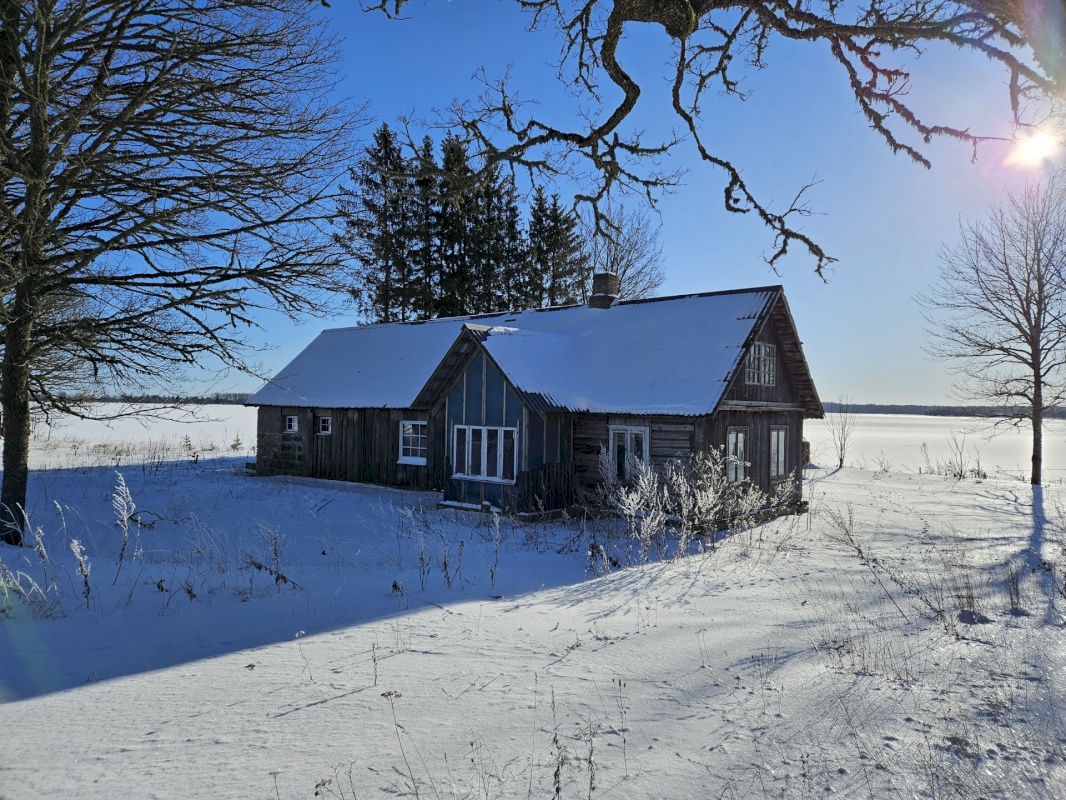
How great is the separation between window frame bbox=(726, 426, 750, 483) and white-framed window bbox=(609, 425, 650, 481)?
185 cm

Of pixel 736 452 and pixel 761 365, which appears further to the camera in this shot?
pixel 761 365

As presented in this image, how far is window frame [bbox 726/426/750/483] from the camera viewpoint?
15055 mm

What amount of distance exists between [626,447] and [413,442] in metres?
7.08

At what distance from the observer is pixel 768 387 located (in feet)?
55.1

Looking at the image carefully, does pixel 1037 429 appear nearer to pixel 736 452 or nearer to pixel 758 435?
pixel 758 435

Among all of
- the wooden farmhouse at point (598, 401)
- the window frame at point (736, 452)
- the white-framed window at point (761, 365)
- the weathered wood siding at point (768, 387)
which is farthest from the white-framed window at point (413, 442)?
the white-framed window at point (761, 365)

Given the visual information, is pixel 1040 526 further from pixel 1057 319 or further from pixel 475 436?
pixel 475 436

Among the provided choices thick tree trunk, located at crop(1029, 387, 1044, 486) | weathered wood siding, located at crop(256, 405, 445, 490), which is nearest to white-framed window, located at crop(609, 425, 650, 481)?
weathered wood siding, located at crop(256, 405, 445, 490)

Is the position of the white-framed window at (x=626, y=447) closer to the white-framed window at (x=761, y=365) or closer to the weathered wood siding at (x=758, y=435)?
the weathered wood siding at (x=758, y=435)

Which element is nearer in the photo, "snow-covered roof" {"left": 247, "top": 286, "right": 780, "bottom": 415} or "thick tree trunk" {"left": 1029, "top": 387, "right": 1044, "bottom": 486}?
"snow-covered roof" {"left": 247, "top": 286, "right": 780, "bottom": 415}

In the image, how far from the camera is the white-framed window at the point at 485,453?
15680mm

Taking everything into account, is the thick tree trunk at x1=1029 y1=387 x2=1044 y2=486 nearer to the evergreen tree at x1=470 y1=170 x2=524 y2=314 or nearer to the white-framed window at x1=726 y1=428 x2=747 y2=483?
the white-framed window at x1=726 y1=428 x2=747 y2=483

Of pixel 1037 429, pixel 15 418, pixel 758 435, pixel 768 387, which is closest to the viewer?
pixel 15 418

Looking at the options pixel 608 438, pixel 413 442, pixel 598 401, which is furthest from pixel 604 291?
pixel 413 442
